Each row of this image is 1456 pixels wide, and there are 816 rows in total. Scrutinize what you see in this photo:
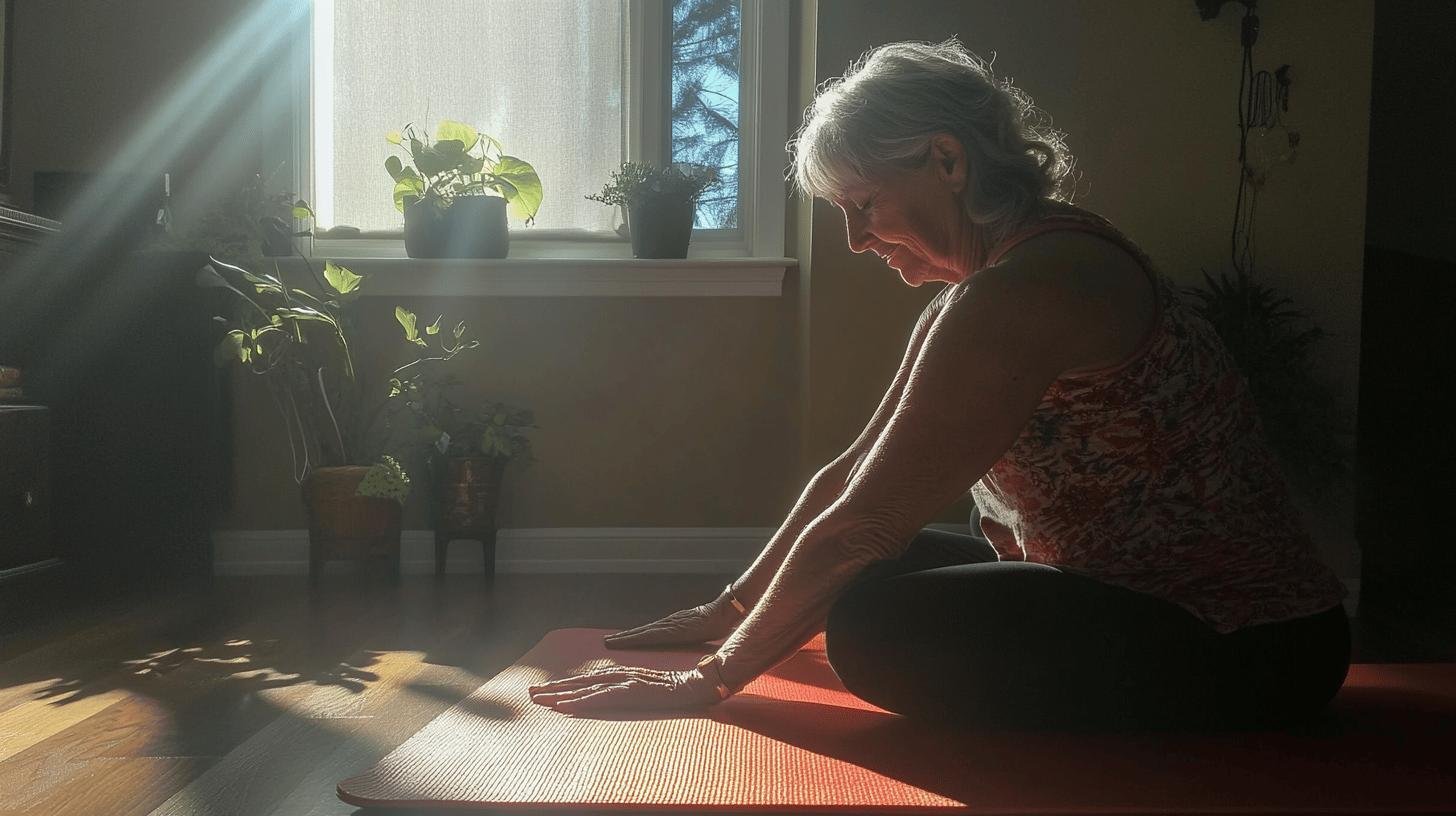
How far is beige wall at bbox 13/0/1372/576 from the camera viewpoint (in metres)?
2.99

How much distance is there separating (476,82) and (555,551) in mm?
1354

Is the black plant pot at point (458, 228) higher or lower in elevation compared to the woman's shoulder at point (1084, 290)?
higher

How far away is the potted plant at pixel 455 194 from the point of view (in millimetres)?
3326

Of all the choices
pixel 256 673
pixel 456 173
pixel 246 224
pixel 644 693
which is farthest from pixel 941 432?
pixel 246 224

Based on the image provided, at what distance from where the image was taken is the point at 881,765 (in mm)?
1289

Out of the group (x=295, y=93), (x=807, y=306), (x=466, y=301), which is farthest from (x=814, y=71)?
(x=295, y=93)

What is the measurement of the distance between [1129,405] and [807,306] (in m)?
1.88

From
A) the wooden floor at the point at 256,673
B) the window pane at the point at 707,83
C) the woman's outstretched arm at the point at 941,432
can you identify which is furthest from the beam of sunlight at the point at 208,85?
the woman's outstretched arm at the point at 941,432

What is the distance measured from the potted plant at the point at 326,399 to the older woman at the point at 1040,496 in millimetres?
1788

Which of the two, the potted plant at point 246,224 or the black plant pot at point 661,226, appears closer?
the potted plant at point 246,224

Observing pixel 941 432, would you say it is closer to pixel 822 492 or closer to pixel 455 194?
pixel 822 492

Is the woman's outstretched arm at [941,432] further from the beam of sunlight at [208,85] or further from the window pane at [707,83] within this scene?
the beam of sunlight at [208,85]

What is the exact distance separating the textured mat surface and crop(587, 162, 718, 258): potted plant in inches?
77.7

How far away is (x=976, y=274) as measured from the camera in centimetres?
133
